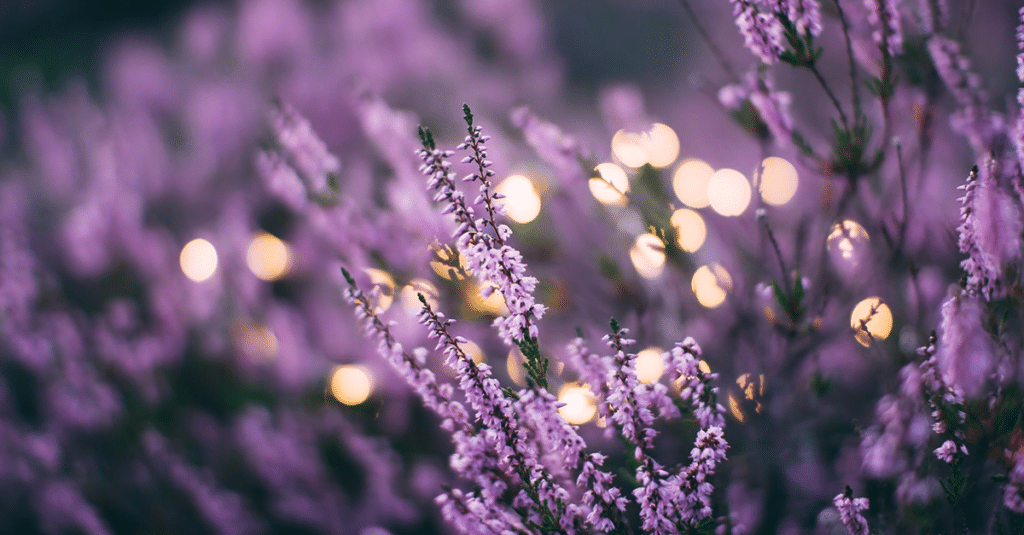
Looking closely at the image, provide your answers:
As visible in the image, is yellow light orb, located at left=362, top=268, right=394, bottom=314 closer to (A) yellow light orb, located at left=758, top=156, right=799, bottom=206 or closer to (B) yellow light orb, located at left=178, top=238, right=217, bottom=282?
(B) yellow light orb, located at left=178, top=238, right=217, bottom=282

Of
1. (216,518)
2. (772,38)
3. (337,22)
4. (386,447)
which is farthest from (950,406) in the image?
(337,22)

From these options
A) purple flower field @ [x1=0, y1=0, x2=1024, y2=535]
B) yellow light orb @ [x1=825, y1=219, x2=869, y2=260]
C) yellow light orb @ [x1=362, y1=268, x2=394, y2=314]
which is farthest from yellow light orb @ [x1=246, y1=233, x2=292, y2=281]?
yellow light orb @ [x1=825, y1=219, x2=869, y2=260]

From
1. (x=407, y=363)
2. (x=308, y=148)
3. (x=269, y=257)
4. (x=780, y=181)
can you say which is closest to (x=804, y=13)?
(x=407, y=363)

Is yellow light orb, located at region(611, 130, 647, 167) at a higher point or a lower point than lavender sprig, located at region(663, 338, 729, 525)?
higher

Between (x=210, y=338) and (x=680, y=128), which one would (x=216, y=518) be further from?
(x=680, y=128)

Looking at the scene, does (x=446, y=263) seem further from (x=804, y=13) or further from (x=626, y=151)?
(x=626, y=151)

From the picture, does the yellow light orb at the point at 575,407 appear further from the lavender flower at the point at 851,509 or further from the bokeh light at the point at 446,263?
the lavender flower at the point at 851,509
